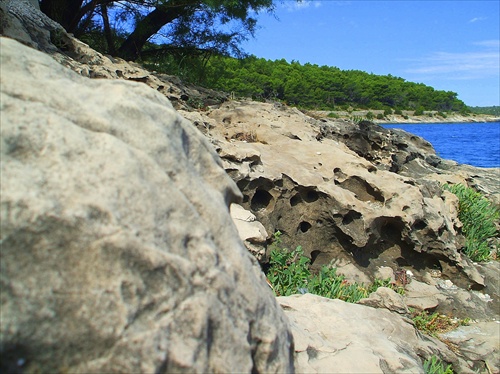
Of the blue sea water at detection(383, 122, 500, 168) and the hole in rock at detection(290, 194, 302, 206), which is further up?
the hole in rock at detection(290, 194, 302, 206)

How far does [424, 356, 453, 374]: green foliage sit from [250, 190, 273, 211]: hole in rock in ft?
8.29

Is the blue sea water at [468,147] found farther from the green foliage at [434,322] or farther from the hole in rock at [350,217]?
the green foliage at [434,322]

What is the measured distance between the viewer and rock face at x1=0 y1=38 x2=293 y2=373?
4.08 feet

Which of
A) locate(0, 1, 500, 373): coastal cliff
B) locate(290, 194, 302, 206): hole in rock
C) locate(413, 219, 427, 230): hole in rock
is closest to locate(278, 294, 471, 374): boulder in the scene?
locate(0, 1, 500, 373): coastal cliff

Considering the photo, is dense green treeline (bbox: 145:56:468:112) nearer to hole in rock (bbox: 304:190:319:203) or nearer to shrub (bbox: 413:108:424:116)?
shrub (bbox: 413:108:424:116)

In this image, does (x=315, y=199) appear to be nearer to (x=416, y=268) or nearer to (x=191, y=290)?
(x=416, y=268)

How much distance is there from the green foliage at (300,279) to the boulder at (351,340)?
1120mm

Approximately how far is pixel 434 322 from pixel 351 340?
2.81 metres

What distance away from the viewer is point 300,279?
4.85 meters

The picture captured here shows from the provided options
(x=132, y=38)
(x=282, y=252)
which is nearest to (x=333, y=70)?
(x=132, y=38)

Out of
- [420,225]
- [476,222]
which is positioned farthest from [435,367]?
[476,222]

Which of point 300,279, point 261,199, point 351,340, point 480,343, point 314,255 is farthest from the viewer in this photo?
point 314,255

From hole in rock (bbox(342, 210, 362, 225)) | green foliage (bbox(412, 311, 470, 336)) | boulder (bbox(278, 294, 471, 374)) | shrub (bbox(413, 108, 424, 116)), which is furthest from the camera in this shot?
shrub (bbox(413, 108, 424, 116))

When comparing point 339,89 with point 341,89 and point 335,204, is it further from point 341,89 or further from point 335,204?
point 335,204
